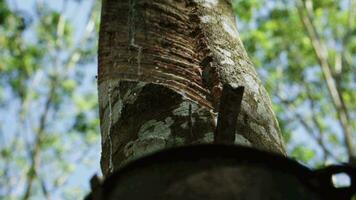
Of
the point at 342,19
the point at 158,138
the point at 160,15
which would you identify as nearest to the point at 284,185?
the point at 158,138

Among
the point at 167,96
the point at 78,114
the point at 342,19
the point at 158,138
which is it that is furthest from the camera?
the point at 78,114

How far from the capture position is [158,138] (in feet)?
5.33

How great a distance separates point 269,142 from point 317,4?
29.3 feet

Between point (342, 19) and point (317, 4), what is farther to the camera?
point (342, 19)

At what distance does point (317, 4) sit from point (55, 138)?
19.0 feet

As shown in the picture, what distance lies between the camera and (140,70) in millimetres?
1913

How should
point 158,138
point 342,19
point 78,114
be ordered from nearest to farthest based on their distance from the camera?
point 158,138
point 342,19
point 78,114

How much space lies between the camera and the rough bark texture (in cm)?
167

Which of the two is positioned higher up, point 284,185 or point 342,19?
point 342,19

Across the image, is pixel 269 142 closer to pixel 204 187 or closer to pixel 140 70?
pixel 140 70

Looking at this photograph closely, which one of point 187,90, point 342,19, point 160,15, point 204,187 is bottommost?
point 204,187

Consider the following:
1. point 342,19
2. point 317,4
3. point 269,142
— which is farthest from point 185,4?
point 342,19

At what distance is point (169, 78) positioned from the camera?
1848mm

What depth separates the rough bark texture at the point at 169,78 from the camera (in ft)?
5.48
